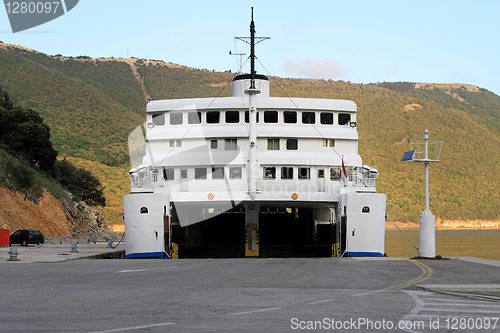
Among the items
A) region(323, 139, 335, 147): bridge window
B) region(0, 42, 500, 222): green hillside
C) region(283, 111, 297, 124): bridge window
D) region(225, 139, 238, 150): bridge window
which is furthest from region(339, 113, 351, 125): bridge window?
region(0, 42, 500, 222): green hillside

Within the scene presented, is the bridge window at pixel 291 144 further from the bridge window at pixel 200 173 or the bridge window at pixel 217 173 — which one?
the bridge window at pixel 200 173

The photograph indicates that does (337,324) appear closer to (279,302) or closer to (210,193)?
(279,302)

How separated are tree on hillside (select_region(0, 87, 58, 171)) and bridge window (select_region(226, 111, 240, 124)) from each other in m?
35.6

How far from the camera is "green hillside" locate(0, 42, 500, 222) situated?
109 meters

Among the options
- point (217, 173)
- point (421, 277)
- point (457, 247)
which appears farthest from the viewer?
point (457, 247)

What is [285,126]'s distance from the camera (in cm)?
3044

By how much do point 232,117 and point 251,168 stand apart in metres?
5.26

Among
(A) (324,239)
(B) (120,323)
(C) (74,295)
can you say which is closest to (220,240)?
(A) (324,239)

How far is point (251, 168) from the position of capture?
88.7 feet

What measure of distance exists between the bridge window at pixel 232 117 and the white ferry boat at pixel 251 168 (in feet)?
0.20

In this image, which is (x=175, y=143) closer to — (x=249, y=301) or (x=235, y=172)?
(x=235, y=172)

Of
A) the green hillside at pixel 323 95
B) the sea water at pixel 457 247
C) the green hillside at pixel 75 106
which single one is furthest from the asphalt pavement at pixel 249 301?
the green hillside at pixel 75 106

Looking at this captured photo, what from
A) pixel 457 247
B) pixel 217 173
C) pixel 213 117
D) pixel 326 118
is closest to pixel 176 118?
pixel 213 117

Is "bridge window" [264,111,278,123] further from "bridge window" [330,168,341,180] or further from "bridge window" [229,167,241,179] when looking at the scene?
"bridge window" [330,168,341,180]
